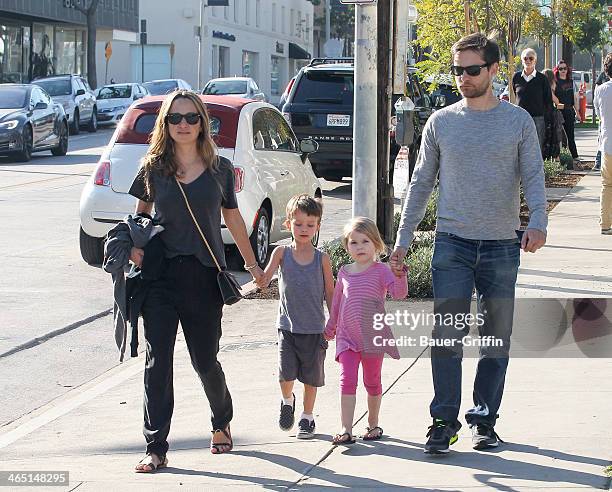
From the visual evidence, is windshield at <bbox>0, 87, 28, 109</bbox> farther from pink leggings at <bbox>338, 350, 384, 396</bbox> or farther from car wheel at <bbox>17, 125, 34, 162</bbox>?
pink leggings at <bbox>338, 350, 384, 396</bbox>

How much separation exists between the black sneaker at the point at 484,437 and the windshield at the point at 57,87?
1291 inches

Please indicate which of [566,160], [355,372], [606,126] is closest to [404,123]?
[606,126]

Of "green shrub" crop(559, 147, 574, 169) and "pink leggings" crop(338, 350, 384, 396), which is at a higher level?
"green shrub" crop(559, 147, 574, 169)

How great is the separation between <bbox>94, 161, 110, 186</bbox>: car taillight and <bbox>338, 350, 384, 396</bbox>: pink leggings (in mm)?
6793

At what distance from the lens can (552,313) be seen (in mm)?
9812

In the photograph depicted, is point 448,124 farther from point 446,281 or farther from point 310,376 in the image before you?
point 310,376

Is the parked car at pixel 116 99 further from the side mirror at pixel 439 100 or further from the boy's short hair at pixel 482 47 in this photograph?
the boy's short hair at pixel 482 47

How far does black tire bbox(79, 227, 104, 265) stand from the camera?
42.9 feet

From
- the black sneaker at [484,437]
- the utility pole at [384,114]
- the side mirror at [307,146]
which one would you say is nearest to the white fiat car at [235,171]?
the side mirror at [307,146]

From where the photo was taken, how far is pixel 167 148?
6.23m

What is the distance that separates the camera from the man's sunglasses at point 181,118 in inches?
244

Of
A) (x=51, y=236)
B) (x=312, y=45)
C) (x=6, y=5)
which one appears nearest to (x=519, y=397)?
(x=51, y=236)

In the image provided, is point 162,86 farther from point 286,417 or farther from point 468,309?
point 468,309

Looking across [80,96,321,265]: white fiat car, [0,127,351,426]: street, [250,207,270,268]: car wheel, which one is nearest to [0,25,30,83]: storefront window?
[0,127,351,426]: street
